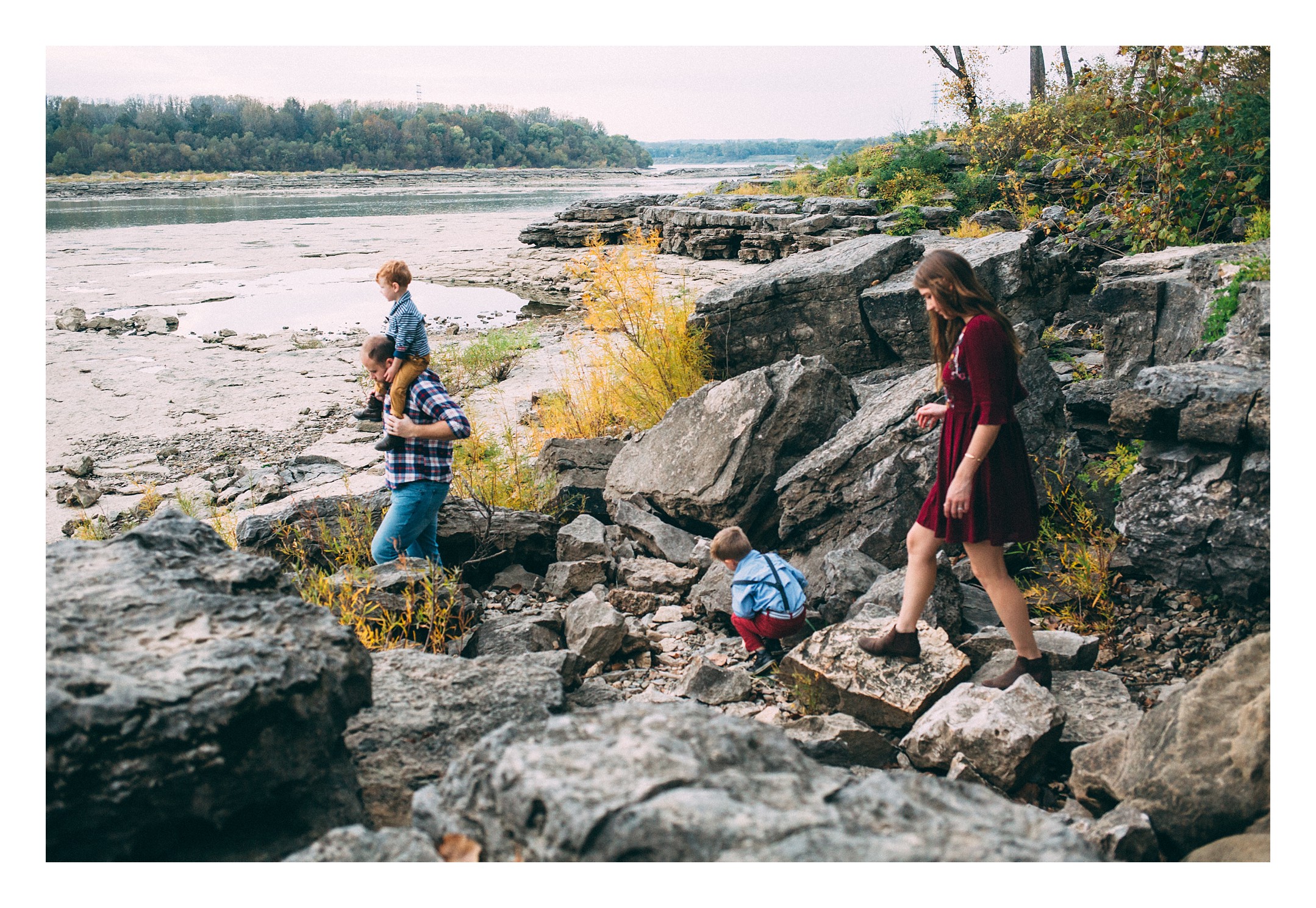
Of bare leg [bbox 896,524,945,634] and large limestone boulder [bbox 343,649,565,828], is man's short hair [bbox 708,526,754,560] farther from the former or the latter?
large limestone boulder [bbox 343,649,565,828]

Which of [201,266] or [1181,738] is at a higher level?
[201,266]

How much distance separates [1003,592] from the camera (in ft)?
12.0

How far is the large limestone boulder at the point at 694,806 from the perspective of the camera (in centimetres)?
209

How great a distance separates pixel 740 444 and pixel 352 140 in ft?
141

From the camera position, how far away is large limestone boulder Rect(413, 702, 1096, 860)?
2090 millimetres

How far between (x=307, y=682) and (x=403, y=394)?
231 cm

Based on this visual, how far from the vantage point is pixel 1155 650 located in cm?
417

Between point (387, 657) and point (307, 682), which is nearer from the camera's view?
point (307, 682)

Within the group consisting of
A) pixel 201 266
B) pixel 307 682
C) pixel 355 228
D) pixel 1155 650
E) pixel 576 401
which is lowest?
pixel 1155 650

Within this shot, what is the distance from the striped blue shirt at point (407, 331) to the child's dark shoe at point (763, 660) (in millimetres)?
2382

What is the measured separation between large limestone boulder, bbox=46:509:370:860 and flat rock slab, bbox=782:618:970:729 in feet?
6.51

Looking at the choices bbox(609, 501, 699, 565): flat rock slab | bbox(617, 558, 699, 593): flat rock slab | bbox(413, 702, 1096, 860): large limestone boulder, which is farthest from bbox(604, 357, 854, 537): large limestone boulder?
bbox(413, 702, 1096, 860): large limestone boulder
